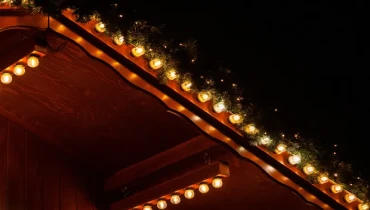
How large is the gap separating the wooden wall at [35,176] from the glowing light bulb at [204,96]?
1461 millimetres

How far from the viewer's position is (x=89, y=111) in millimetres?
4984

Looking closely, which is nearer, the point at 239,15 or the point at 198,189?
the point at 198,189

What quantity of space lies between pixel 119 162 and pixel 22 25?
2.14 m

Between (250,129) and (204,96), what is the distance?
1.42 feet

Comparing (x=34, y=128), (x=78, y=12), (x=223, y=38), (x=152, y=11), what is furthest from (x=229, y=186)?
(x=78, y=12)

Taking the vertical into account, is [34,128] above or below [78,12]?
above

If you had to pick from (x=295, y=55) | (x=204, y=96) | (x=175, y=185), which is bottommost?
(x=204, y=96)

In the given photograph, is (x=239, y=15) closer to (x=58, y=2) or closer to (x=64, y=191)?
(x=64, y=191)

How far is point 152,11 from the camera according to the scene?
414cm

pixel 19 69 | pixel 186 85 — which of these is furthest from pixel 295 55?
pixel 19 69

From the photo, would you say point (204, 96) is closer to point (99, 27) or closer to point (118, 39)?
point (118, 39)

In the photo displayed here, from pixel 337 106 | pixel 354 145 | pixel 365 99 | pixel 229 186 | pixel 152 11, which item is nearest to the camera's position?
pixel 152 11

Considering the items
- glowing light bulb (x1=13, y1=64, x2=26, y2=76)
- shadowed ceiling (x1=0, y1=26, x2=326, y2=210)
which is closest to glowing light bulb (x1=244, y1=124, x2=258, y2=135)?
shadowed ceiling (x1=0, y1=26, x2=326, y2=210)

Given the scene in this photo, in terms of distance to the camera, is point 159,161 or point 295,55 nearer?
point 159,161
